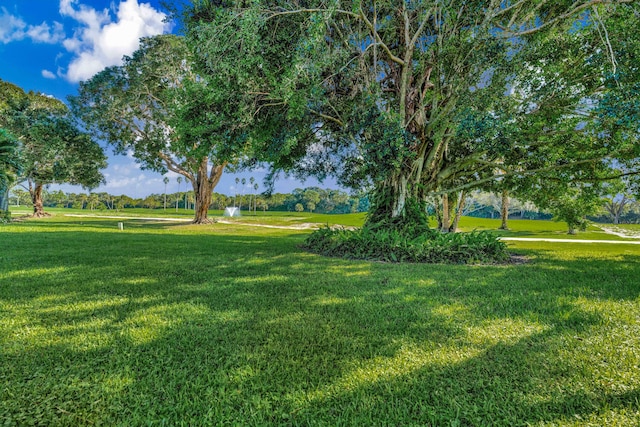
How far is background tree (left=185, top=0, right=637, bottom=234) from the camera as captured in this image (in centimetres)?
728

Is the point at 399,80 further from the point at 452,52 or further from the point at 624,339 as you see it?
the point at 624,339

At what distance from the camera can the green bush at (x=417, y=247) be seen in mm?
8203

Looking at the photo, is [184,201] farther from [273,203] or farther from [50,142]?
[50,142]

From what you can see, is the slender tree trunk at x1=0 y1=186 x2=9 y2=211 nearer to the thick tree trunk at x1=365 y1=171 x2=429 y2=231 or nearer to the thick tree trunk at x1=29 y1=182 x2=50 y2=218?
the thick tree trunk at x1=365 y1=171 x2=429 y2=231

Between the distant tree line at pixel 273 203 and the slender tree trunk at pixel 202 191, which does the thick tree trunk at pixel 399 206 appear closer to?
the slender tree trunk at pixel 202 191

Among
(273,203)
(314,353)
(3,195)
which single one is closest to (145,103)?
(3,195)

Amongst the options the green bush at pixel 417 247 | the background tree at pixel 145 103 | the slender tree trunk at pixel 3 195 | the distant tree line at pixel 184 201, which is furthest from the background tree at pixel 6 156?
the distant tree line at pixel 184 201

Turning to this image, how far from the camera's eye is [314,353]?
2.63 m

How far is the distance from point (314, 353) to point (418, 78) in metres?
10.3

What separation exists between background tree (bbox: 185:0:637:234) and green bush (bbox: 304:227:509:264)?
3.76 feet

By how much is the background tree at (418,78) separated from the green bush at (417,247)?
1145 millimetres

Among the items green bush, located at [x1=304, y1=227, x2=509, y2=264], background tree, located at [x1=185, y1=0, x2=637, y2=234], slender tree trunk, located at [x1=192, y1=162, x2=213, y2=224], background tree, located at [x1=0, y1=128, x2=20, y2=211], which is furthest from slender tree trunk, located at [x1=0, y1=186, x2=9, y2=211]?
slender tree trunk, located at [x1=192, y1=162, x2=213, y2=224]

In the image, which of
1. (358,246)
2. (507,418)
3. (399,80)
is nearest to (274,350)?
(507,418)

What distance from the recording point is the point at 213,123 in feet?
27.7
